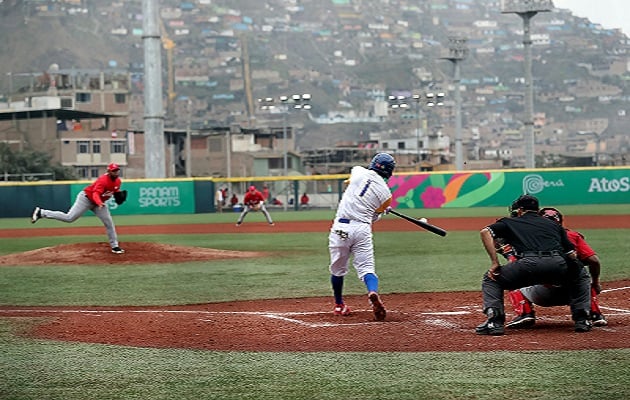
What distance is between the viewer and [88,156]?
75.8m

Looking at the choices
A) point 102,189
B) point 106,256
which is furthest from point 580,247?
point 106,256

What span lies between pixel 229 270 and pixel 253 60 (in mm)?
125727

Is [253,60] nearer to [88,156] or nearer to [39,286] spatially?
[88,156]

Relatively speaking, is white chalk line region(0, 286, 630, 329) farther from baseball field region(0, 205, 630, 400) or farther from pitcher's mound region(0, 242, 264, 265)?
pitcher's mound region(0, 242, 264, 265)

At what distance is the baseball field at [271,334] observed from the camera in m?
5.73

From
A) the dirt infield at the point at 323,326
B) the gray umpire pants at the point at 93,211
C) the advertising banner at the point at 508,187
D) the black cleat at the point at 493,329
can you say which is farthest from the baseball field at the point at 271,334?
the advertising banner at the point at 508,187

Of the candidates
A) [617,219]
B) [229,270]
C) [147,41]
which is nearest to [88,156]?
[147,41]

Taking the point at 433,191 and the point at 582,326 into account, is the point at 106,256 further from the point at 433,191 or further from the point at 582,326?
the point at 433,191

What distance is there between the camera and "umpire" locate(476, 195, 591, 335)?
7.84m

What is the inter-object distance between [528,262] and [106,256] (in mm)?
10724

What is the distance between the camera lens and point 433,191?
1652 inches

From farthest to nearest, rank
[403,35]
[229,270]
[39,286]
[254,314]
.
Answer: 1. [403,35]
2. [229,270]
3. [39,286]
4. [254,314]

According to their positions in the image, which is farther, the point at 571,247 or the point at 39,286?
the point at 39,286

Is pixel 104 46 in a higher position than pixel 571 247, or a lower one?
higher
